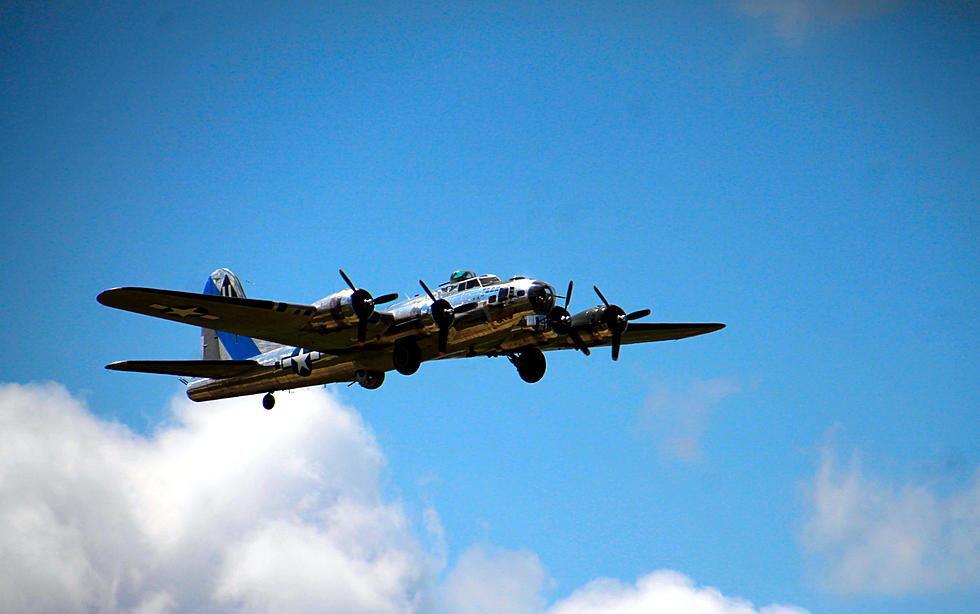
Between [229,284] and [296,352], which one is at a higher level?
[229,284]

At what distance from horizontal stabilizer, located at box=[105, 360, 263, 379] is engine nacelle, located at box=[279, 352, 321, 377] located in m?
1.25

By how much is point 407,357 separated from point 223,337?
43.5 feet

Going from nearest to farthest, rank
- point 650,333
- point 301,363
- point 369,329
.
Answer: point 369,329, point 301,363, point 650,333

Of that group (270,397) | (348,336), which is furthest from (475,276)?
(270,397)

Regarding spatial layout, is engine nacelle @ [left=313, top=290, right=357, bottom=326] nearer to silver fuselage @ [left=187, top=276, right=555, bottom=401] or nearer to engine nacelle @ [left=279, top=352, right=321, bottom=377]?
silver fuselage @ [left=187, top=276, right=555, bottom=401]

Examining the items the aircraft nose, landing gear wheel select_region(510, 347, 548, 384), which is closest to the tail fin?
landing gear wheel select_region(510, 347, 548, 384)

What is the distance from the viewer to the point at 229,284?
41.9 m

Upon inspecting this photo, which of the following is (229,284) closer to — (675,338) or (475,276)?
(475,276)

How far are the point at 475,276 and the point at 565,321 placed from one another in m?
3.75

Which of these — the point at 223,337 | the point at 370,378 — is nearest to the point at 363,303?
the point at 370,378

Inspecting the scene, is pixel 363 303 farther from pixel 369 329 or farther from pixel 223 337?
pixel 223 337

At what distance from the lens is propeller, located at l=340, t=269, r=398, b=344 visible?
101 feet

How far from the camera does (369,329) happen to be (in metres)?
32.2

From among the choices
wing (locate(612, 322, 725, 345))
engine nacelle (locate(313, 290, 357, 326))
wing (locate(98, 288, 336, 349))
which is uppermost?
wing (locate(612, 322, 725, 345))
